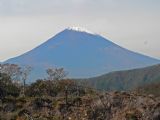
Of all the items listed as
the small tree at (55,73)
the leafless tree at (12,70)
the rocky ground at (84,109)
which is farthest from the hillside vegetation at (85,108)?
the small tree at (55,73)

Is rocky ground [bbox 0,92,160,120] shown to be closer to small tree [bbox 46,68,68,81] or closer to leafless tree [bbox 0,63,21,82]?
leafless tree [bbox 0,63,21,82]

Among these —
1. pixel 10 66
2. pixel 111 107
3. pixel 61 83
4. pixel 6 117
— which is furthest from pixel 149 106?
pixel 10 66

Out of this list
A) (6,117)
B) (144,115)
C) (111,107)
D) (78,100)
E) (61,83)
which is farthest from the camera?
(61,83)

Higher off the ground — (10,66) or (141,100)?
(10,66)

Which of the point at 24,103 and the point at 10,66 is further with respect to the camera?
the point at 10,66

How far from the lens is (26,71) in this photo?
98812 mm

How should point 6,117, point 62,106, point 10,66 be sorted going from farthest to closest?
point 10,66 → point 62,106 → point 6,117

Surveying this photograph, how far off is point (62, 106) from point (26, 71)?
5280 centimetres

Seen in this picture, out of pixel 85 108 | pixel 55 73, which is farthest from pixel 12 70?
pixel 85 108

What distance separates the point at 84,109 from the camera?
40344 millimetres

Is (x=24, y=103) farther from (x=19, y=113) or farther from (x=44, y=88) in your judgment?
(x=44, y=88)

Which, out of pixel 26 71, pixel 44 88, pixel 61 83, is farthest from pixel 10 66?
A: pixel 44 88

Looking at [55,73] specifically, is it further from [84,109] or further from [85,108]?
[84,109]

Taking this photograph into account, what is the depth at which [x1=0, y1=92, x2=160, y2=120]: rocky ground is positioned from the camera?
3781cm
